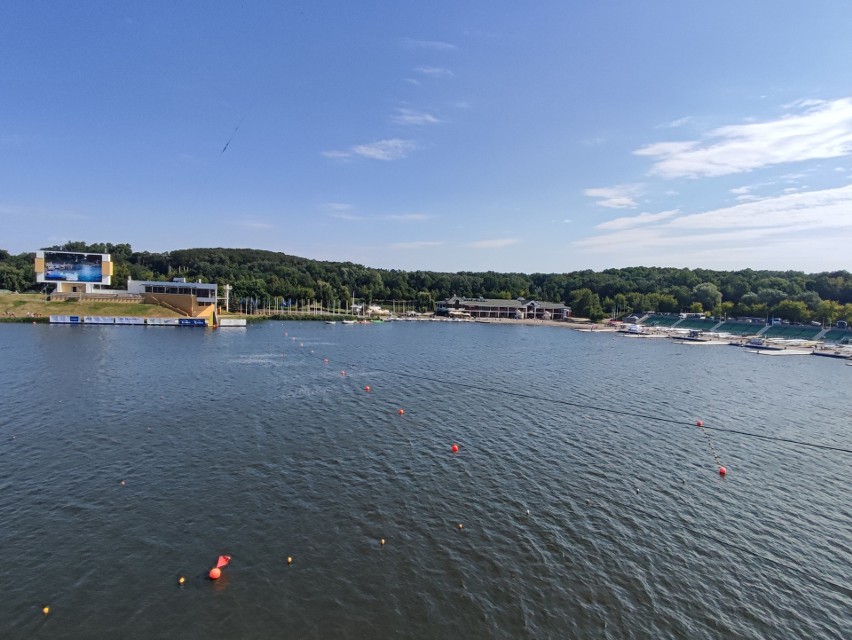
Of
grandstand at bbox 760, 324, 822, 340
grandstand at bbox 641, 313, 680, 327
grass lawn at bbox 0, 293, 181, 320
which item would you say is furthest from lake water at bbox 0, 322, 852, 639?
grandstand at bbox 641, 313, 680, 327

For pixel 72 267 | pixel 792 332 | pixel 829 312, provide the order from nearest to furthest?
pixel 72 267
pixel 792 332
pixel 829 312

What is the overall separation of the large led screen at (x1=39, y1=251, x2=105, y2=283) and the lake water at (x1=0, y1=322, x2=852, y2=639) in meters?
92.9

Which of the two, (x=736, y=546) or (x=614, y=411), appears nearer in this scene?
(x=736, y=546)

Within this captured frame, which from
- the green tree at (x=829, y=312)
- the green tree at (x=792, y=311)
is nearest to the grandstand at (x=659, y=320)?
the green tree at (x=792, y=311)

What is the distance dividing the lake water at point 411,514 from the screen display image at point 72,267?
9295 centimetres

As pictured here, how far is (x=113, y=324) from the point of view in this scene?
110 m

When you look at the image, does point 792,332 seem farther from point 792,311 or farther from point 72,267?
point 72,267

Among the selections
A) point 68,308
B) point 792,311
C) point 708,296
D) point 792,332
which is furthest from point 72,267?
point 792,311

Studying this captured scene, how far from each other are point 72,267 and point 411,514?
14298 cm

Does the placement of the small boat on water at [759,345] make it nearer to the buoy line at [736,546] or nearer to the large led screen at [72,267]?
the buoy line at [736,546]

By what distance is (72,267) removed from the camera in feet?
400

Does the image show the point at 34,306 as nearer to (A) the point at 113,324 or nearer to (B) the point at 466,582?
(A) the point at 113,324

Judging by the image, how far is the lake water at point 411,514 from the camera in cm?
1582

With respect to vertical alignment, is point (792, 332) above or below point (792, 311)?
below
